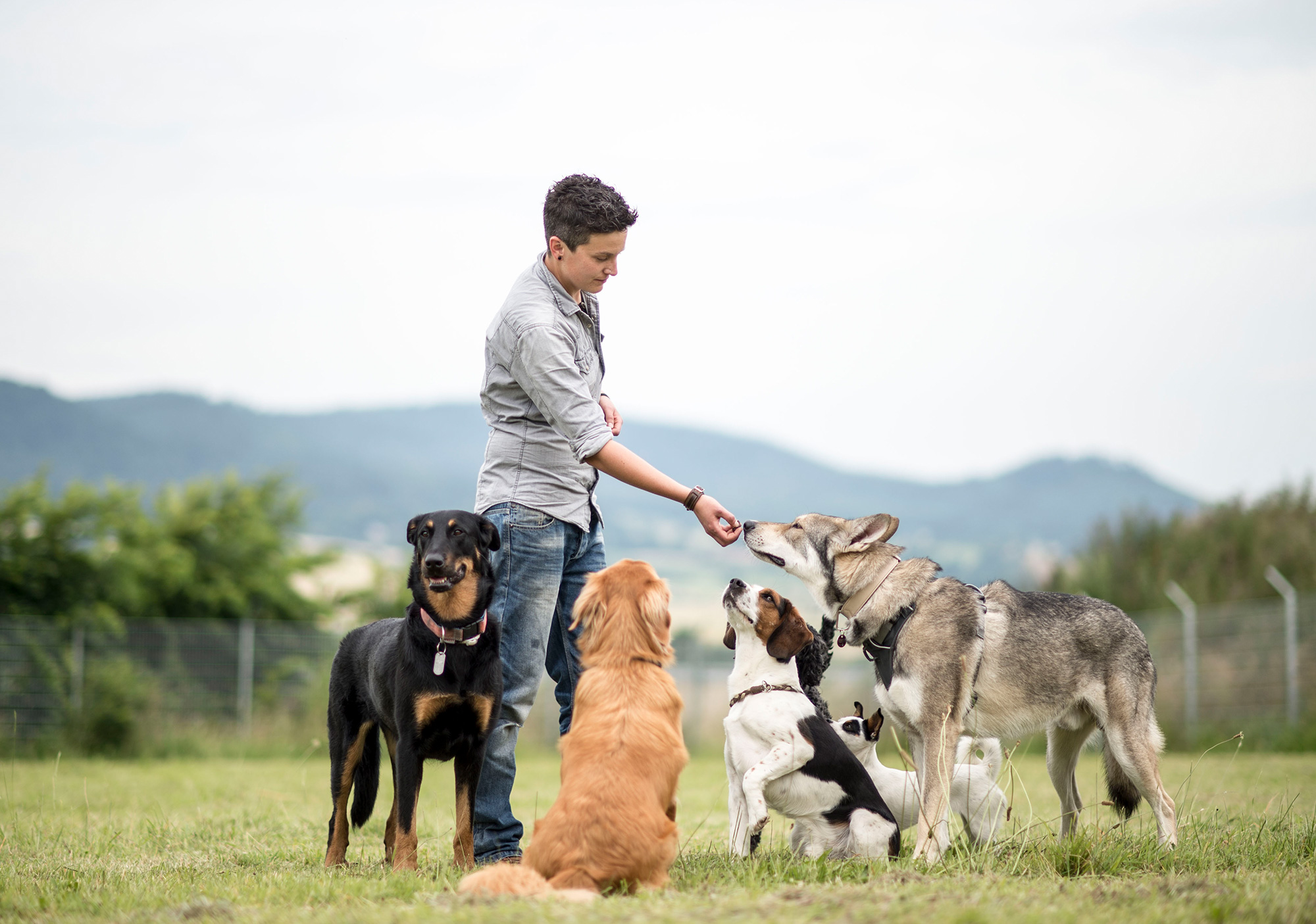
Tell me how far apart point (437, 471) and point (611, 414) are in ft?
268

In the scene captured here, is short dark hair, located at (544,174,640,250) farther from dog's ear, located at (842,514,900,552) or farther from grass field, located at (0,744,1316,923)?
grass field, located at (0,744,1316,923)

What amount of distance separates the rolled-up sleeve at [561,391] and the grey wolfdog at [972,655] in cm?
125

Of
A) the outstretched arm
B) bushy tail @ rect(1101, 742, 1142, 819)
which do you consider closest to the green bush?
the outstretched arm

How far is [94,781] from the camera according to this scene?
10.9 metres

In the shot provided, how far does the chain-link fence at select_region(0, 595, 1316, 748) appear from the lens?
14359 mm

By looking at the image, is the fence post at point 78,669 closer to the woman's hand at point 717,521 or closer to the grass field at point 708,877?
the grass field at point 708,877

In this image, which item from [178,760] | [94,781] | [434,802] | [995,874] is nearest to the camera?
[995,874]

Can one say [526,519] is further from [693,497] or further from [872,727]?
[872,727]

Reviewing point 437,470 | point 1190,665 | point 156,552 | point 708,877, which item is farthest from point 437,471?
point 708,877

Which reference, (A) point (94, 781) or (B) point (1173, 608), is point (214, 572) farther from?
(B) point (1173, 608)

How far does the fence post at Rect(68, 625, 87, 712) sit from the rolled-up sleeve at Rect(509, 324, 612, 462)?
41.1 ft

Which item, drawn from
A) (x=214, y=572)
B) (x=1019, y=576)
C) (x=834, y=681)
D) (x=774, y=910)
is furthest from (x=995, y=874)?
(x=1019, y=576)

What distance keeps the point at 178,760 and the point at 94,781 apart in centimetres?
333

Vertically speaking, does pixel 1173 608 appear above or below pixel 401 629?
below
